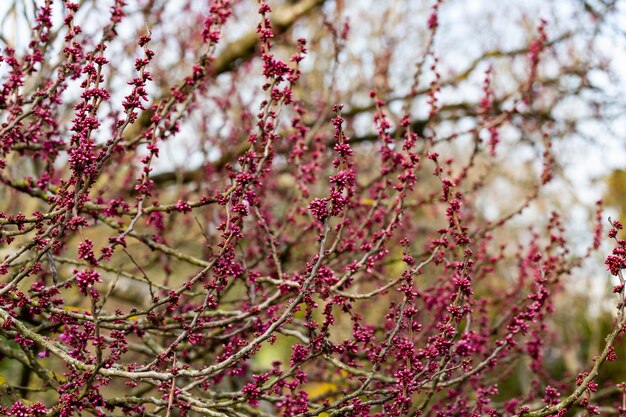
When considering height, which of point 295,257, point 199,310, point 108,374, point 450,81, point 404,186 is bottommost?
point 108,374

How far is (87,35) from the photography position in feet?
19.1

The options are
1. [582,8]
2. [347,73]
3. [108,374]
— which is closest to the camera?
[108,374]

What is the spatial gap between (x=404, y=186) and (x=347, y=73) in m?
7.35

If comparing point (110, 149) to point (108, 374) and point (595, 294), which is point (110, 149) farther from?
point (595, 294)

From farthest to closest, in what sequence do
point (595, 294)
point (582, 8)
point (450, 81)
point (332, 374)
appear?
1. point (595, 294)
2. point (582, 8)
3. point (450, 81)
4. point (332, 374)

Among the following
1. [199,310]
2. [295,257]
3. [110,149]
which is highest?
[295,257]

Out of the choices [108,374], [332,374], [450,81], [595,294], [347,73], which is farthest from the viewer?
[595,294]

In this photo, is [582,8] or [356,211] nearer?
[356,211]

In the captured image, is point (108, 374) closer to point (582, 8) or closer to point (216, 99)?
point (216, 99)

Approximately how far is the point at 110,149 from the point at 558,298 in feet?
47.6

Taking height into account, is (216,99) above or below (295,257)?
above

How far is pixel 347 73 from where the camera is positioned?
10.5 metres

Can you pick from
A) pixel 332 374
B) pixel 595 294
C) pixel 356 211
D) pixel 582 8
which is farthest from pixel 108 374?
pixel 595 294

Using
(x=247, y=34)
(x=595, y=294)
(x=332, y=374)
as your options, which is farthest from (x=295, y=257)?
(x=595, y=294)
